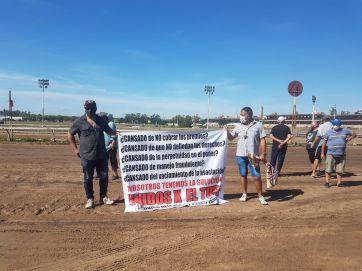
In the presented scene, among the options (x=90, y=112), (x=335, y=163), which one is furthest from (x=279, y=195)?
(x=90, y=112)

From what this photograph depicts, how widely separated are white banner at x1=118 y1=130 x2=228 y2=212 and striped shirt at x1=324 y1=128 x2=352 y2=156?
3.61 meters

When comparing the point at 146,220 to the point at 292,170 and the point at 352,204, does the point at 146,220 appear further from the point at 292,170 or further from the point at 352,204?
the point at 292,170

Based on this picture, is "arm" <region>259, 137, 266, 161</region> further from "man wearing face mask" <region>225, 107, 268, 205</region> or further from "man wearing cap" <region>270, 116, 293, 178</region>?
"man wearing cap" <region>270, 116, 293, 178</region>

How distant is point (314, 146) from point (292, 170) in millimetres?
1794

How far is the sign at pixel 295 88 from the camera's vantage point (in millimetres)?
24094

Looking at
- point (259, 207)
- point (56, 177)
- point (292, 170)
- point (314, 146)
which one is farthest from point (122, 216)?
point (292, 170)

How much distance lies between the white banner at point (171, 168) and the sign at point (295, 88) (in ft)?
57.1

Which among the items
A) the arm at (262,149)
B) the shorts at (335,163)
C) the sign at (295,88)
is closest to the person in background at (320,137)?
the shorts at (335,163)

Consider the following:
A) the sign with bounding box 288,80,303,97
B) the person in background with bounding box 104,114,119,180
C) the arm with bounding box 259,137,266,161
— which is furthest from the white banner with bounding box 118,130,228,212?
the sign with bounding box 288,80,303,97

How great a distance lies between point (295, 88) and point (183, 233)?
66.8 feet

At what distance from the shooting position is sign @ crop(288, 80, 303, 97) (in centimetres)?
2409

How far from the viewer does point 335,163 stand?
10195mm

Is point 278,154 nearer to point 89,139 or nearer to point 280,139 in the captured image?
point 280,139

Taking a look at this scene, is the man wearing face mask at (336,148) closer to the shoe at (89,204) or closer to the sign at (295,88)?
the shoe at (89,204)
